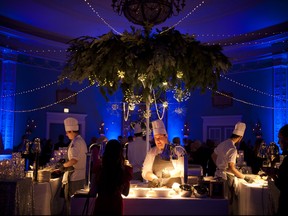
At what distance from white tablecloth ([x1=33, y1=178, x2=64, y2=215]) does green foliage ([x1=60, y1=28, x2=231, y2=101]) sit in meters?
1.30

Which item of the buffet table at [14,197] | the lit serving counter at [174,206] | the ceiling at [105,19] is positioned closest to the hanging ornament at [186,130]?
the ceiling at [105,19]

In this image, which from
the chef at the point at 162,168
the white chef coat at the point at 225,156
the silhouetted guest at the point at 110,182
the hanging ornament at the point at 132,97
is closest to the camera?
the silhouetted guest at the point at 110,182

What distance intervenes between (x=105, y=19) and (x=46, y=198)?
25.2 ft

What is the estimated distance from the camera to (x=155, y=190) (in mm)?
3490

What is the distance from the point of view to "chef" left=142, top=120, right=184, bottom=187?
3.93 meters

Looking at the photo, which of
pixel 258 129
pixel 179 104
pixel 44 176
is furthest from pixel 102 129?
pixel 44 176

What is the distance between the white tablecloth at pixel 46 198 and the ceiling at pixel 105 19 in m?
6.23

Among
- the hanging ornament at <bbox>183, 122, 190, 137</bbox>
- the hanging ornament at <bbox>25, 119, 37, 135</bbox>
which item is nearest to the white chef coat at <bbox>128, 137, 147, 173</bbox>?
the hanging ornament at <bbox>25, 119, 37, 135</bbox>

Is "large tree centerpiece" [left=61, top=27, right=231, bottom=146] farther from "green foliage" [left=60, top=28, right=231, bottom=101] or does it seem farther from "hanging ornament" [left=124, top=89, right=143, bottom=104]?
"hanging ornament" [left=124, top=89, right=143, bottom=104]

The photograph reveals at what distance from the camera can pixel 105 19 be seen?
11.1 meters

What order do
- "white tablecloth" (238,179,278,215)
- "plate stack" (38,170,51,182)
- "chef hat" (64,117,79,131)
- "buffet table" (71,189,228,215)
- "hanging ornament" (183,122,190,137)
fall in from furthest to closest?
"hanging ornament" (183,122,190,137)
"chef hat" (64,117,79,131)
"plate stack" (38,170,51,182)
"white tablecloth" (238,179,278,215)
"buffet table" (71,189,228,215)

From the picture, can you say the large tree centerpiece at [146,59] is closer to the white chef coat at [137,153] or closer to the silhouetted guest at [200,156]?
the white chef coat at [137,153]

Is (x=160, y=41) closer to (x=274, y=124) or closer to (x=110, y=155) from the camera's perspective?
(x=110, y=155)

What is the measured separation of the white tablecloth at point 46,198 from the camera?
4281 mm
